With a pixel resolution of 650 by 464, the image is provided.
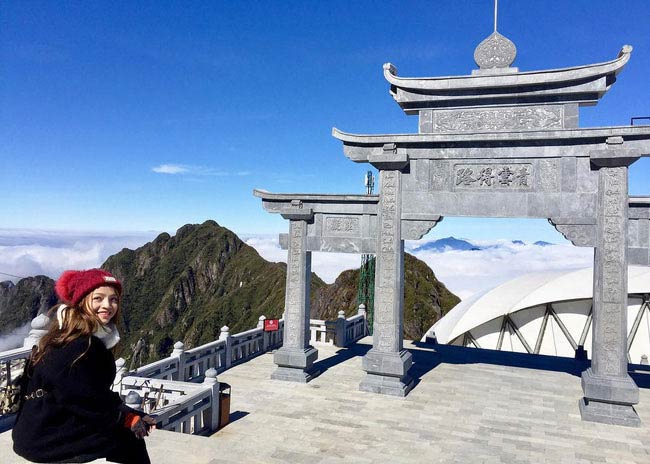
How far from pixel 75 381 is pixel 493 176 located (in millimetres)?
10221

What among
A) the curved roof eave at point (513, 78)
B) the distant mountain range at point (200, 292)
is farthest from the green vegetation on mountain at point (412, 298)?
the curved roof eave at point (513, 78)

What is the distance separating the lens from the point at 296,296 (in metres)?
12.8

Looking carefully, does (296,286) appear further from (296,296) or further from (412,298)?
(412,298)

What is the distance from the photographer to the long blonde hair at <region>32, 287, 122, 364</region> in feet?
9.43

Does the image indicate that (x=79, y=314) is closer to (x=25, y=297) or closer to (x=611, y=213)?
(x=611, y=213)

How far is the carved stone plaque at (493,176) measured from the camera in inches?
435

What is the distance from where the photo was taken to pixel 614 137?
33.5ft

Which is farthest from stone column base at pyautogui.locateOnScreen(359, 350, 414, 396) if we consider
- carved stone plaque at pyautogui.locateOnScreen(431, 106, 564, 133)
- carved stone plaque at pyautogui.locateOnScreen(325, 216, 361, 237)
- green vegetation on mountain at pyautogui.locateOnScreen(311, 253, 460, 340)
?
green vegetation on mountain at pyautogui.locateOnScreen(311, 253, 460, 340)

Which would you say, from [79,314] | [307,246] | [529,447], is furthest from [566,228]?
[79,314]

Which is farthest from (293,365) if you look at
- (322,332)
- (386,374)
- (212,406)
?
(322,332)

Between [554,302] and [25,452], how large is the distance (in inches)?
798

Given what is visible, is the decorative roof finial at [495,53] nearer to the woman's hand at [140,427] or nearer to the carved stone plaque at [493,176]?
the carved stone plaque at [493,176]

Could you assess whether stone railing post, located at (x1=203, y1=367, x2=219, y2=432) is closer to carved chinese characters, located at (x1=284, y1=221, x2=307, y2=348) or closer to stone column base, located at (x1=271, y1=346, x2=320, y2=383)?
stone column base, located at (x1=271, y1=346, x2=320, y2=383)

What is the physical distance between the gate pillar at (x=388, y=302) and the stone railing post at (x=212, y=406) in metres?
4.01
